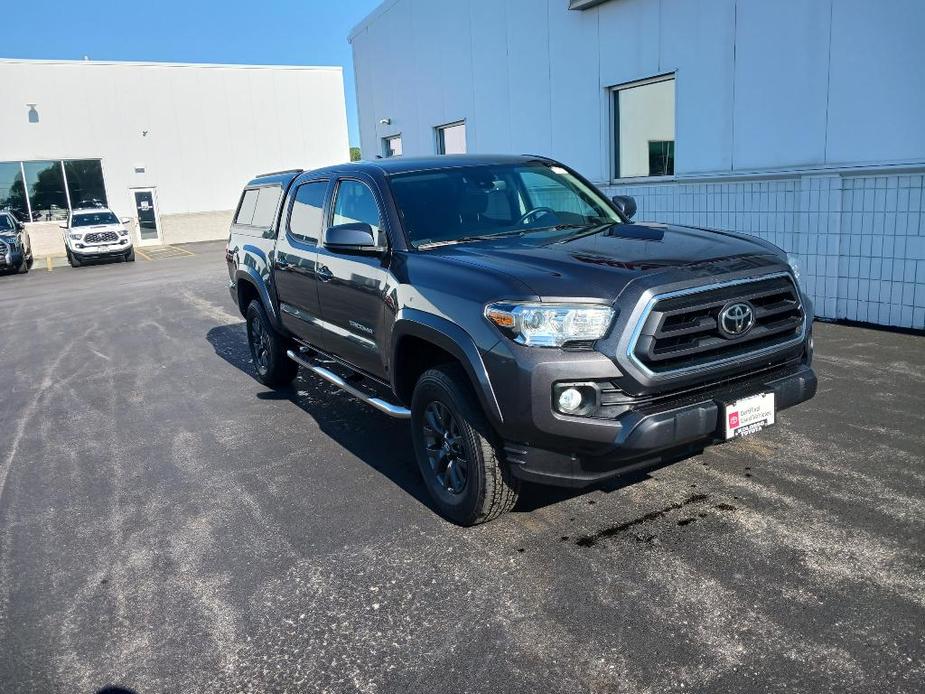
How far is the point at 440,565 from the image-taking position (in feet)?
12.0

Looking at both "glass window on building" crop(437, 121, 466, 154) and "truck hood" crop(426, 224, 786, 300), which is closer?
"truck hood" crop(426, 224, 786, 300)

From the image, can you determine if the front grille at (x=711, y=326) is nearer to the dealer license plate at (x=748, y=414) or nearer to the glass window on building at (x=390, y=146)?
the dealer license plate at (x=748, y=414)

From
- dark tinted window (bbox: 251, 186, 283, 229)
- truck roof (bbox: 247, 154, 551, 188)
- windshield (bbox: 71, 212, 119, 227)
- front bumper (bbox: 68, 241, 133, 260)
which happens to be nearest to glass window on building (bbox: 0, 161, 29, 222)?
windshield (bbox: 71, 212, 119, 227)

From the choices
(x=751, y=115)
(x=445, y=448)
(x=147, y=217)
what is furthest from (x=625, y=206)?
(x=147, y=217)

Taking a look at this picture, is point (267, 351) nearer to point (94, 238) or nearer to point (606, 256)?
point (606, 256)

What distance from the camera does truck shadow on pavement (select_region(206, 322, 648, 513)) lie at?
436 cm

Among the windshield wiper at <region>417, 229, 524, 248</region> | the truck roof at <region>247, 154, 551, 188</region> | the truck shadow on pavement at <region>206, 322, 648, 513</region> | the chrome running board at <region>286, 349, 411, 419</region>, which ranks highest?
the truck roof at <region>247, 154, 551, 188</region>

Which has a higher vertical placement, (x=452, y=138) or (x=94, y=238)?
(x=452, y=138)

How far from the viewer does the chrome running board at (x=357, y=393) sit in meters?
4.42

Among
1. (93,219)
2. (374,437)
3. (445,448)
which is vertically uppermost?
(93,219)

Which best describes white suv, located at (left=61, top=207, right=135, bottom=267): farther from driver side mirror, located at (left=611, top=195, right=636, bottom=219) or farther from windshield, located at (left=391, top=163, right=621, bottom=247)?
driver side mirror, located at (left=611, top=195, right=636, bottom=219)

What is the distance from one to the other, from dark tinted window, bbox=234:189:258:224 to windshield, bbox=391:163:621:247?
2771 millimetres

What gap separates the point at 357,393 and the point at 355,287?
72 centimetres

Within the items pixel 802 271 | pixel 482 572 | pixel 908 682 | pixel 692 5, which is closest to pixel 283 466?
pixel 482 572
